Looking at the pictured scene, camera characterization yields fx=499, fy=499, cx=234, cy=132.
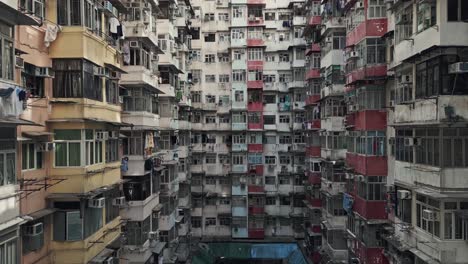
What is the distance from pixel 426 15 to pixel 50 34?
968cm

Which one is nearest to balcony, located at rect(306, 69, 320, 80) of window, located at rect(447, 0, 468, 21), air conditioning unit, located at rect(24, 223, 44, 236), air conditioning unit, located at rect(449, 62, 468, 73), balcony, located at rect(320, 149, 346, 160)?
balcony, located at rect(320, 149, 346, 160)

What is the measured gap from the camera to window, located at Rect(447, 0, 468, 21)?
11.9m

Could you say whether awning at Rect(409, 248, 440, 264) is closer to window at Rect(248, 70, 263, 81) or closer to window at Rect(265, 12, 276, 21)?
window at Rect(248, 70, 263, 81)

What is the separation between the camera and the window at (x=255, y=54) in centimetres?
3703

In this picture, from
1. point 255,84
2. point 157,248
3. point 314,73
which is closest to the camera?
point 157,248

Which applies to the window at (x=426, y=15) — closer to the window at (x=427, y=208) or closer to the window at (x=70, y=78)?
the window at (x=427, y=208)

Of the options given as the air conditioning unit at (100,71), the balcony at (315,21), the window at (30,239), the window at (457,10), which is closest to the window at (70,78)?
the air conditioning unit at (100,71)

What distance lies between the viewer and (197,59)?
125 ft

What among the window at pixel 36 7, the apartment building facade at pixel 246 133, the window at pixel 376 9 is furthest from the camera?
the apartment building facade at pixel 246 133

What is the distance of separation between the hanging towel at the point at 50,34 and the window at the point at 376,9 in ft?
36.8

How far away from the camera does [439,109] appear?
12.1 meters

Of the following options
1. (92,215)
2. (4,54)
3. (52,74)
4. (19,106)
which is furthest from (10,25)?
(92,215)

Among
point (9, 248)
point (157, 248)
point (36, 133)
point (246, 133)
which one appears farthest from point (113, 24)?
point (246, 133)

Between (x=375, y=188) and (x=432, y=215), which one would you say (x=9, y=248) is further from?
(x=375, y=188)
